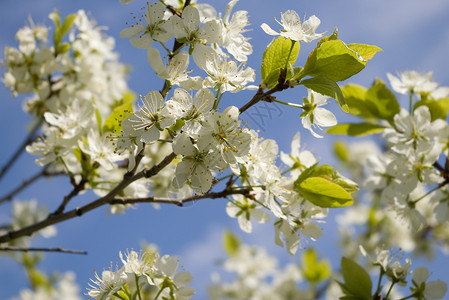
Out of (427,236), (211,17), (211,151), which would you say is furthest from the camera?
(427,236)

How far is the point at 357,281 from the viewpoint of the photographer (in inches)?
85.3

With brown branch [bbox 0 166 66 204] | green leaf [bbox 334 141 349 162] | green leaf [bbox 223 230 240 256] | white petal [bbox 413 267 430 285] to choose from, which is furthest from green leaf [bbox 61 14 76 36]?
green leaf [bbox 334 141 349 162]

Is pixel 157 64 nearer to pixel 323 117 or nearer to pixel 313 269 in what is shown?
pixel 323 117

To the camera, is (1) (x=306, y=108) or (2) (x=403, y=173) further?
(2) (x=403, y=173)

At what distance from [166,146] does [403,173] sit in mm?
1521

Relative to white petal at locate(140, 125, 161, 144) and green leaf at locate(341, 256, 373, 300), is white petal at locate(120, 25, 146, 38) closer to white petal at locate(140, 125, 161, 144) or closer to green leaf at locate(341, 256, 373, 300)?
white petal at locate(140, 125, 161, 144)

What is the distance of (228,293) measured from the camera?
6551mm

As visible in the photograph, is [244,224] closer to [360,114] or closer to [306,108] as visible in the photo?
[306,108]

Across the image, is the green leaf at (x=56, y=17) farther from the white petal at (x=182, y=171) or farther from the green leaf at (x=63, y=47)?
the white petal at (x=182, y=171)

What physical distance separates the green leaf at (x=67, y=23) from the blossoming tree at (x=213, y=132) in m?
0.01

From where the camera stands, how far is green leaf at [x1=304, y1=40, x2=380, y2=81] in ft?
5.17

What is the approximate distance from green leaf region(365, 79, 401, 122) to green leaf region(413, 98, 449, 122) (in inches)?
8.5

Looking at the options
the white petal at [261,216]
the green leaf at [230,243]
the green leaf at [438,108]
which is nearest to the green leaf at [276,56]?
the white petal at [261,216]

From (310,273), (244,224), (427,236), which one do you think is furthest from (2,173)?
(427,236)
